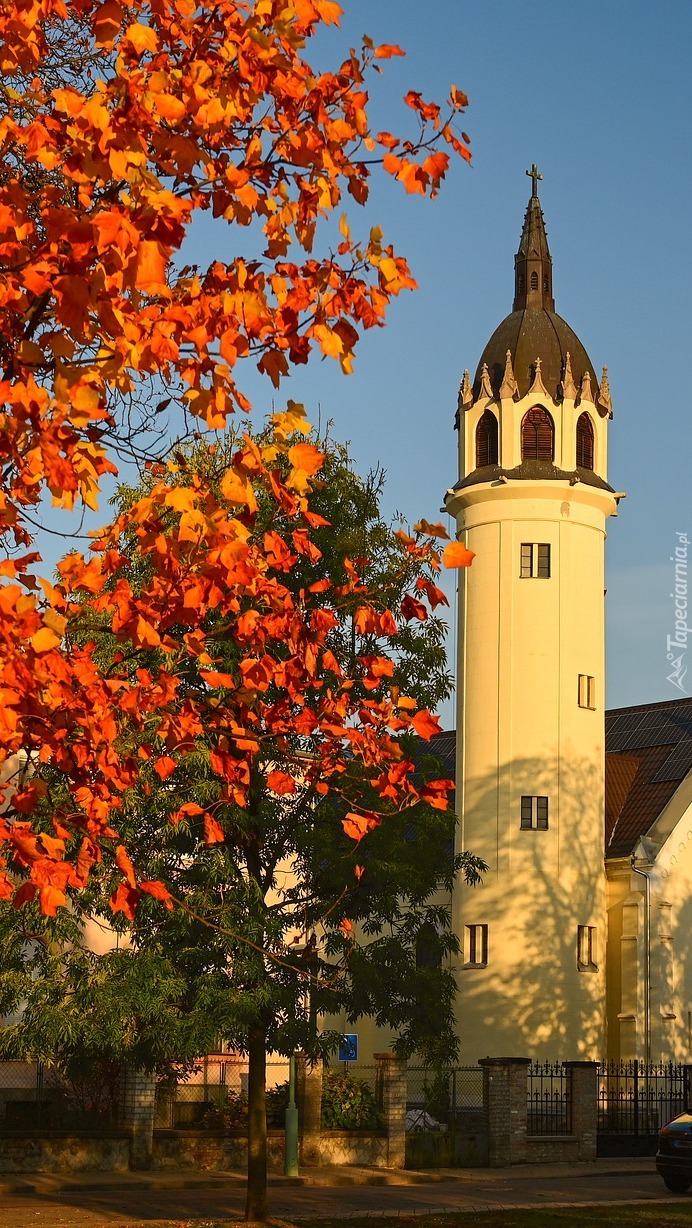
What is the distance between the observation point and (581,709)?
1881 inches

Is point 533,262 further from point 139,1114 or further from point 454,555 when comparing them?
point 454,555

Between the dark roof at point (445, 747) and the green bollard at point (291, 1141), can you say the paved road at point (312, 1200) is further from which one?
the dark roof at point (445, 747)

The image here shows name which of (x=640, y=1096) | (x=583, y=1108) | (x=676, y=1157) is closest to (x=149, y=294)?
(x=676, y=1157)

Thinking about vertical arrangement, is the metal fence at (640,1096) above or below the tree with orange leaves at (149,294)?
below

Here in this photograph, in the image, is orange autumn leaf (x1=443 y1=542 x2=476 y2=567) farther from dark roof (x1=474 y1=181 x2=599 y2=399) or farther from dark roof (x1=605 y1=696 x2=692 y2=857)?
dark roof (x1=605 y1=696 x2=692 y2=857)

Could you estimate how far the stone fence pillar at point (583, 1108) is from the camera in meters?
37.4

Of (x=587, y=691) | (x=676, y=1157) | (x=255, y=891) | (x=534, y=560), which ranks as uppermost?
(x=534, y=560)

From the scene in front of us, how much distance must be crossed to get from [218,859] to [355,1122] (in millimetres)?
12846

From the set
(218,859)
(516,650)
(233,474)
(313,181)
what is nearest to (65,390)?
(233,474)

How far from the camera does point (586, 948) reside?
4731cm

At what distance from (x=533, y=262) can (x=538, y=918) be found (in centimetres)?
2013

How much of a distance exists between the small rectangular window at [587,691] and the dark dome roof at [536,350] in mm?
8529

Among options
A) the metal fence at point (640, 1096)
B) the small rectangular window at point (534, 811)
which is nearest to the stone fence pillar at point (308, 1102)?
the metal fence at point (640, 1096)

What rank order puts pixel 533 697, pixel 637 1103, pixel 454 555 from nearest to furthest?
pixel 454 555 < pixel 637 1103 < pixel 533 697
